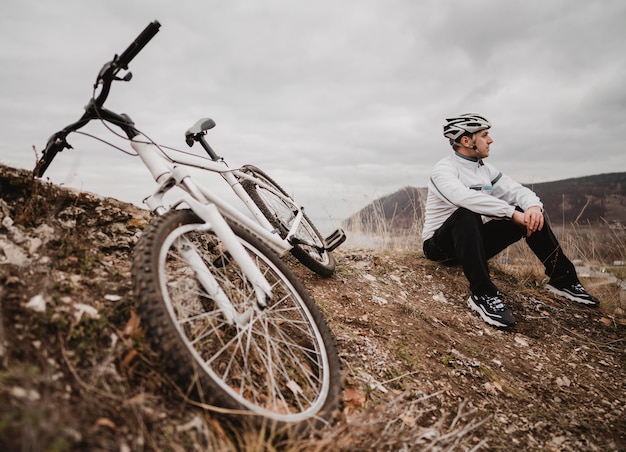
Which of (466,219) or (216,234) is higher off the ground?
(216,234)

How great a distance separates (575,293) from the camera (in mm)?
3609

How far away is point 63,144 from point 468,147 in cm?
346

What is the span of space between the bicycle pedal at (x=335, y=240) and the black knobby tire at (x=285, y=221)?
0.22 ft

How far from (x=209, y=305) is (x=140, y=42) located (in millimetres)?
1345

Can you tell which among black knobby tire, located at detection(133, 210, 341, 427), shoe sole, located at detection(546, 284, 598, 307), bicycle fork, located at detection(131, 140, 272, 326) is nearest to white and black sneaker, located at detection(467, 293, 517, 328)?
shoe sole, located at detection(546, 284, 598, 307)

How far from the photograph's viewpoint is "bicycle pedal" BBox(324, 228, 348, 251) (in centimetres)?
345

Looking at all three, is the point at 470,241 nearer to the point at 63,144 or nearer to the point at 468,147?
the point at 468,147

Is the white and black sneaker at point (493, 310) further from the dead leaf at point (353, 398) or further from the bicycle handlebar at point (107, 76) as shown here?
the bicycle handlebar at point (107, 76)

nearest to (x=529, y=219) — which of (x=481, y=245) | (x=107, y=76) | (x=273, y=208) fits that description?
(x=481, y=245)

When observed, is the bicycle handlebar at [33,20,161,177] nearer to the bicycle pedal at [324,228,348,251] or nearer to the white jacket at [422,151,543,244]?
the bicycle pedal at [324,228,348,251]

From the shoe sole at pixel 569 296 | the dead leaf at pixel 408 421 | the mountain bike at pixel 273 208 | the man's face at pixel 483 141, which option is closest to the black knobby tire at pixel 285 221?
the mountain bike at pixel 273 208

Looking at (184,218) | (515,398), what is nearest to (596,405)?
(515,398)

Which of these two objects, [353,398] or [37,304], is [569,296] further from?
[37,304]

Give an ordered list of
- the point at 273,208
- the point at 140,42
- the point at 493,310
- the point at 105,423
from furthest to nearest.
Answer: the point at 273,208, the point at 493,310, the point at 140,42, the point at 105,423
